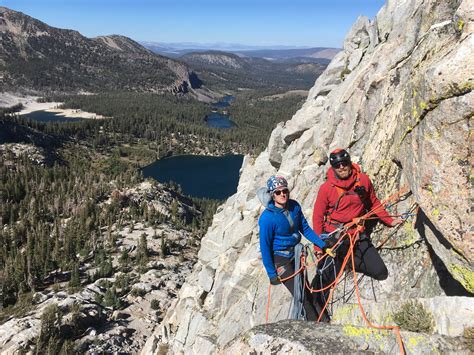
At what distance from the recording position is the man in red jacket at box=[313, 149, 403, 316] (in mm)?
9750

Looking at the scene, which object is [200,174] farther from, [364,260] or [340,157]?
[340,157]

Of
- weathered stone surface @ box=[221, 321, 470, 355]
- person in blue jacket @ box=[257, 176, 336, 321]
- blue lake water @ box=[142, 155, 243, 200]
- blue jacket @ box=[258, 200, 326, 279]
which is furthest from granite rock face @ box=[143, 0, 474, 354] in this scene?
blue lake water @ box=[142, 155, 243, 200]

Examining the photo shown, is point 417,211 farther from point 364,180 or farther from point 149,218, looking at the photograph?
point 149,218

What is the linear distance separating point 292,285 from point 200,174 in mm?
163283

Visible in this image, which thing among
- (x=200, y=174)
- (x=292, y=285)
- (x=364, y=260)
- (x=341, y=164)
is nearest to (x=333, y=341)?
(x=292, y=285)

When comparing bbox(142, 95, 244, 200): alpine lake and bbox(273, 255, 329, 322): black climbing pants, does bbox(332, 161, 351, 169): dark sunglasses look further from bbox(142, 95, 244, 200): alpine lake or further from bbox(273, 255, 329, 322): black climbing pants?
bbox(142, 95, 244, 200): alpine lake

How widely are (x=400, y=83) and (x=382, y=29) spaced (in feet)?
37.5

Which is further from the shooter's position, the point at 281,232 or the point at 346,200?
the point at 346,200

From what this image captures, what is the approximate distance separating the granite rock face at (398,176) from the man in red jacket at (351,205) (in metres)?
0.56

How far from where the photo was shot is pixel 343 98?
19203 mm

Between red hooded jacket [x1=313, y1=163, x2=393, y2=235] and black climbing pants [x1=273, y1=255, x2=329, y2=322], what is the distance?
4.24 ft

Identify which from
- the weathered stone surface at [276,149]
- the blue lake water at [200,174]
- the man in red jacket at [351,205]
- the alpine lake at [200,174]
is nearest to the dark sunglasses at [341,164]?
the man in red jacket at [351,205]

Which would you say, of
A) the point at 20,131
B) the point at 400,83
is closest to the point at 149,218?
the point at 400,83

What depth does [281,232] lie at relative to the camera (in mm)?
9727
